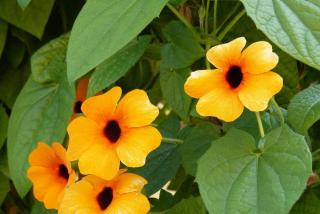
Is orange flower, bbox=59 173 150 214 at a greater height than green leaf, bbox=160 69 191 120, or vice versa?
green leaf, bbox=160 69 191 120

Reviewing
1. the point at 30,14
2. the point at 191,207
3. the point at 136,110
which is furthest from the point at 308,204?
the point at 30,14

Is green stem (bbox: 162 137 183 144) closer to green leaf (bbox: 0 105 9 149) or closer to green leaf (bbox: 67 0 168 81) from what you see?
green leaf (bbox: 67 0 168 81)

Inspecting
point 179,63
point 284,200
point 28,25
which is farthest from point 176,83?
point 28,25

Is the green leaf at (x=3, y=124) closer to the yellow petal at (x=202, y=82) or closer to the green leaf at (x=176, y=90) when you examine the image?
the green leaf at (x=176, y=90)

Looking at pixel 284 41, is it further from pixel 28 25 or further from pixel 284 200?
pixel 28 25

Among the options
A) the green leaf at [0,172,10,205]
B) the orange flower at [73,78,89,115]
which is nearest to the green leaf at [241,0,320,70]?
the orange flower at [73,78,89,115]

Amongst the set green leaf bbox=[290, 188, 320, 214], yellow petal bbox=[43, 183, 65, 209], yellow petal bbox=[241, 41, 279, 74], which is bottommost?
green leaf bbox=[290, 188, 320, 214]
